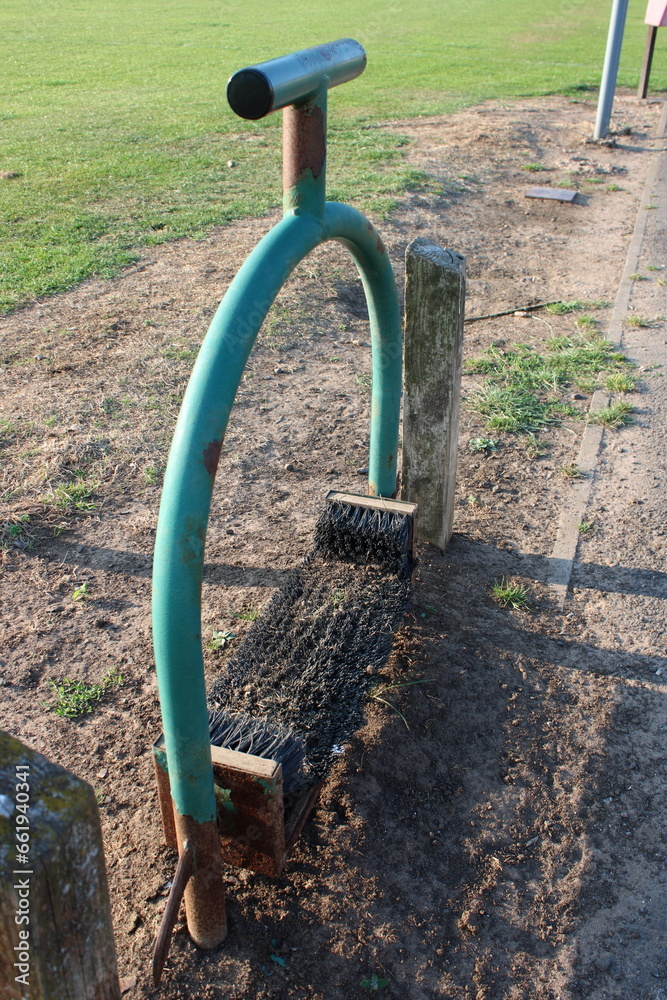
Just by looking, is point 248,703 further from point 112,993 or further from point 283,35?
point 283,35

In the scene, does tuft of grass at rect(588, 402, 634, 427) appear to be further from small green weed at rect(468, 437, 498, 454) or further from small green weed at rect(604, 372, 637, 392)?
small green weed at rect(468, 437, 498, 454)

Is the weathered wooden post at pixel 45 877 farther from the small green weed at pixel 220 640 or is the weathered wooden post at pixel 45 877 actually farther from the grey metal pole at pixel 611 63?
the grey metal pole at pixel 611 63

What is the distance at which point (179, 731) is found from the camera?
1.50 meters

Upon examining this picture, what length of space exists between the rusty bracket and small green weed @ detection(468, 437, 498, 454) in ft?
8.52

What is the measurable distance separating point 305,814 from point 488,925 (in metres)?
0.50

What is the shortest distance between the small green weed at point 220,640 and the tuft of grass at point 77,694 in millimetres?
309

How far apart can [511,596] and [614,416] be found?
1613mm

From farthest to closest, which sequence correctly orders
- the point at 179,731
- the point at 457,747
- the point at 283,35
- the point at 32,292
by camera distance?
the point at 283,35
the point at 32,292
the point at 457,747
the point at 179,731

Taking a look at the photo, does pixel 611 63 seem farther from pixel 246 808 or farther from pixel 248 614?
pixel 246 808

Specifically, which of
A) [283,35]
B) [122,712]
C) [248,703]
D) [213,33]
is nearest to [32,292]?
[122,712]

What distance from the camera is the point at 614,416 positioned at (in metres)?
4.07

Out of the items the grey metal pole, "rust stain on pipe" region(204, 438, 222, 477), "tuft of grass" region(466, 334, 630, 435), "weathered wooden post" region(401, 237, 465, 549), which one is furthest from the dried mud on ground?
the grey metal pole

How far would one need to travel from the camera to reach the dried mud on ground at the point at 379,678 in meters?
1.86

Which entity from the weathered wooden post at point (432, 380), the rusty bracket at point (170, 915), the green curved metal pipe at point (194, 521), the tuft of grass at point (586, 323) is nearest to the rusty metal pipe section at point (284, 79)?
the green curved metal pipe at point (194, 521)
